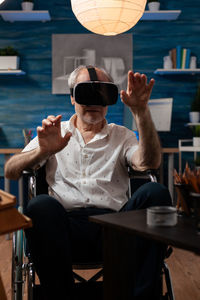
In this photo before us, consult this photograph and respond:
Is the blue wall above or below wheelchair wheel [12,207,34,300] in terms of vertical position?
above

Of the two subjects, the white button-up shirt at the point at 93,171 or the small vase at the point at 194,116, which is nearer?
the white button-up shirt at the point at 93,171

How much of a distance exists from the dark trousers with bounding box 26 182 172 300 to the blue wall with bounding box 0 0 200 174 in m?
3.08

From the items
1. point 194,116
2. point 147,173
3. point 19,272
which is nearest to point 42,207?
point 19,272

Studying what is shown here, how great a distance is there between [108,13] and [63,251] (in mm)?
1690

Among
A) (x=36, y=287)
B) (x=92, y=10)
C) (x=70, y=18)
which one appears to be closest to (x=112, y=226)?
(x=36, y=287)

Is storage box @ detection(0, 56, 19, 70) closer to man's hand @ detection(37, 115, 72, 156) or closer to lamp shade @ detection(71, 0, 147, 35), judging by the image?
lamp shade @ detection(71, 0, 147, 35)

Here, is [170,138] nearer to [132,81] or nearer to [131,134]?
[131,134]

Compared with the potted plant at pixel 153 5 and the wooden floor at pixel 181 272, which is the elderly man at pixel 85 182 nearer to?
the wooden floor at pixel 181 272

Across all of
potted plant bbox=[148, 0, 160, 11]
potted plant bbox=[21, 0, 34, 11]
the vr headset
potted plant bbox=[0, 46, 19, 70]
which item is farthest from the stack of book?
the vr headset

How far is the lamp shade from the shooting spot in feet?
8.19

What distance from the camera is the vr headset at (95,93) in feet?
5.43

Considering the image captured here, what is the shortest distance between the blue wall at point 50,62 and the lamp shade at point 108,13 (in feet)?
5.85

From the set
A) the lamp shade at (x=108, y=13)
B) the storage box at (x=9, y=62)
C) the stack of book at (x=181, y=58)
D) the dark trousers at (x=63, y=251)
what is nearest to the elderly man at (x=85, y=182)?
the dark trousers at (x=63, y=251)

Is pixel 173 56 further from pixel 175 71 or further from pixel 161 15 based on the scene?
pixel 161 15
